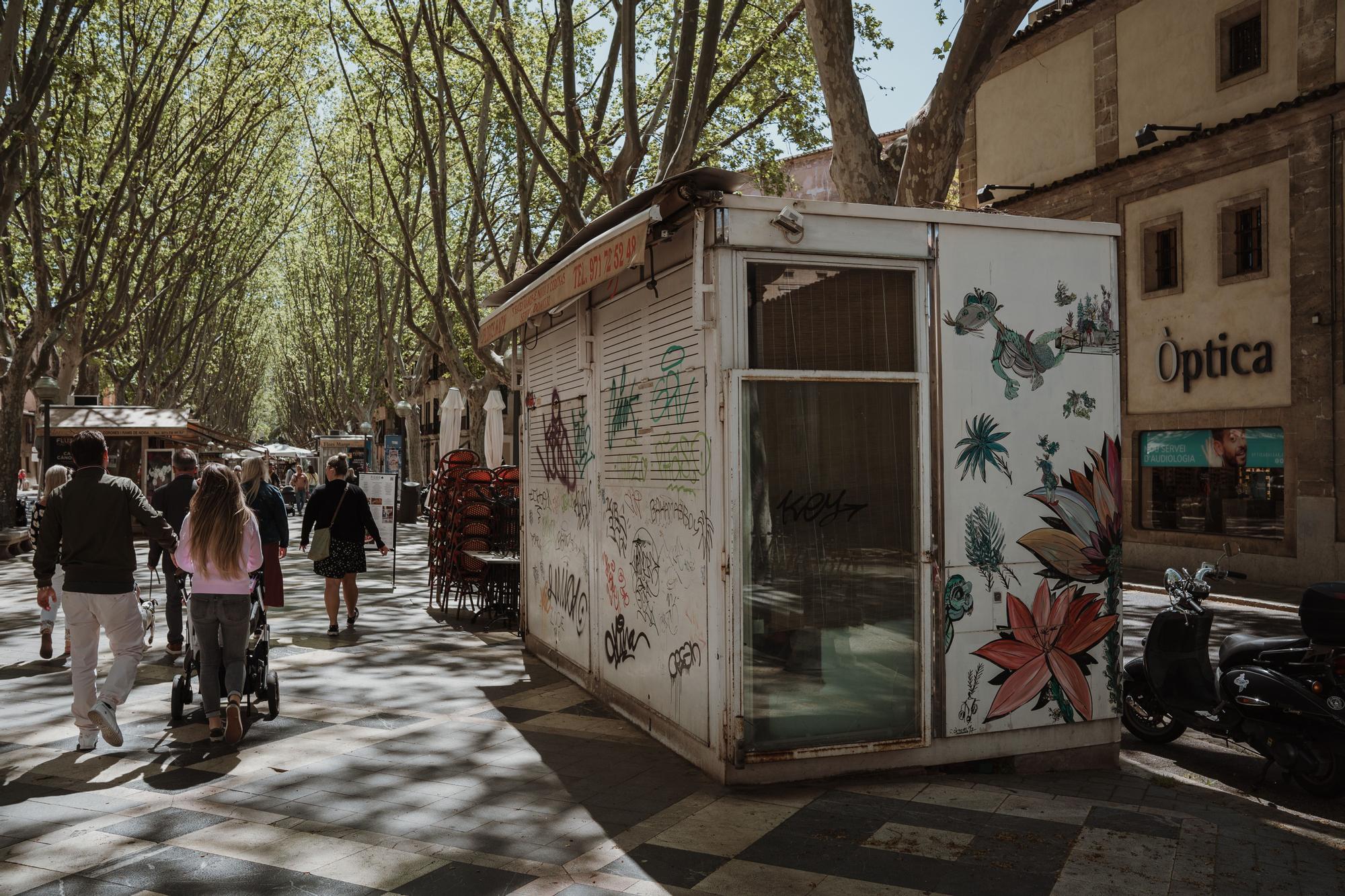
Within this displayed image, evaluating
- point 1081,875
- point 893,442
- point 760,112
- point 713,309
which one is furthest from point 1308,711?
point 760,112

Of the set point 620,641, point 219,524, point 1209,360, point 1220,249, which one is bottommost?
point 620,641

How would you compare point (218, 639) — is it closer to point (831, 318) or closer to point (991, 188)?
point (831, 318)

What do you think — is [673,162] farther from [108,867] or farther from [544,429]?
[108,867]

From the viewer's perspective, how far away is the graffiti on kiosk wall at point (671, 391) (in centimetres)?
620

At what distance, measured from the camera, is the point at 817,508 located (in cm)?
585

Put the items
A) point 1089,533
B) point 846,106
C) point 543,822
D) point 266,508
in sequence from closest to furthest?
point 543,822 → point 1089,533 → point 266,508 → point 846,106

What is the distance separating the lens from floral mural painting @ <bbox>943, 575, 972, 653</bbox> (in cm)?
597

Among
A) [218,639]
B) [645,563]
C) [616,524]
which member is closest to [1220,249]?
[616,524]

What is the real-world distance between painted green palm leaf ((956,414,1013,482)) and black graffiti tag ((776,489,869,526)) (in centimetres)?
63

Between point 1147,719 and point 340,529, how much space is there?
24.8ft

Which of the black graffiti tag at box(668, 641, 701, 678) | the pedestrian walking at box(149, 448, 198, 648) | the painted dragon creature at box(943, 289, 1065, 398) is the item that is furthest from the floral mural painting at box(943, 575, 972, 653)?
the pedestrian walking at box(149, 448, 198, 648)

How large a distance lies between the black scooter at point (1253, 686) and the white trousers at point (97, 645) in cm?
630

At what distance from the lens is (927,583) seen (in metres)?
5.94

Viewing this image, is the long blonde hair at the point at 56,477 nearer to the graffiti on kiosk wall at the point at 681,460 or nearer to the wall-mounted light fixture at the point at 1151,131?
the graffiti on kiosk wall at the point at 681,460
